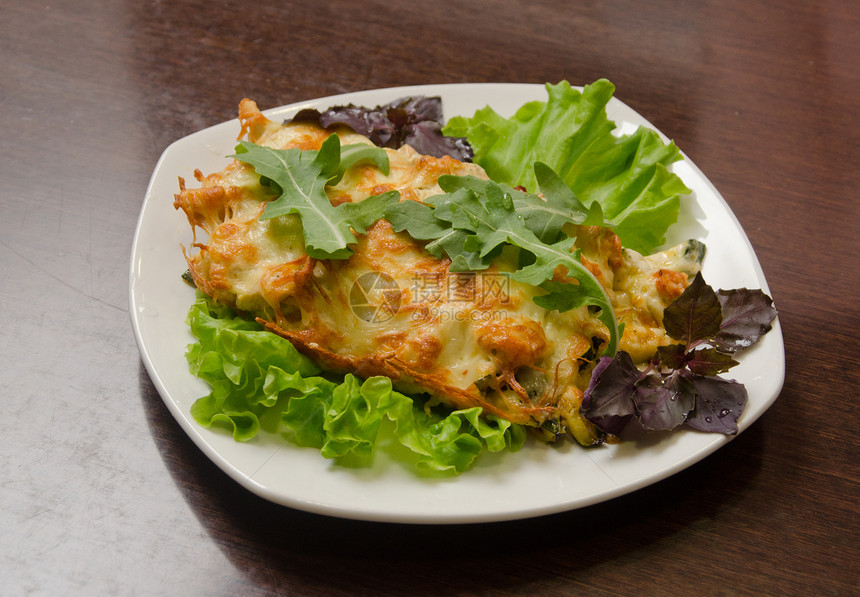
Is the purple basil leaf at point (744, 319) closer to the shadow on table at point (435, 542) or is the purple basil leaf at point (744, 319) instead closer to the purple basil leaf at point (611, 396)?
the purple basil leaf at point (611, 396)

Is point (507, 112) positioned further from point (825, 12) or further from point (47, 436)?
point (825, 12)

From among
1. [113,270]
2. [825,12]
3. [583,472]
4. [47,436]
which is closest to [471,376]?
[583,472]

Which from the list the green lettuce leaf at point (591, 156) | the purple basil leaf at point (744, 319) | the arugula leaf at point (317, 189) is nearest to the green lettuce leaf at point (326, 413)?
the arugula leaf at point (317, 189)

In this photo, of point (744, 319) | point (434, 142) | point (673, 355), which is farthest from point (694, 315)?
point (434, 142)

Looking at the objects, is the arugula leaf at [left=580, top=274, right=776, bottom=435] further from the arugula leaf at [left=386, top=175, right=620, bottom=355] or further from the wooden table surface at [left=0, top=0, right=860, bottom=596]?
the wooden table surface at [left=0, top=0, right=860, bottom=596]

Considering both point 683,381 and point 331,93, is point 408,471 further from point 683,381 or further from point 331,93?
point 331,93

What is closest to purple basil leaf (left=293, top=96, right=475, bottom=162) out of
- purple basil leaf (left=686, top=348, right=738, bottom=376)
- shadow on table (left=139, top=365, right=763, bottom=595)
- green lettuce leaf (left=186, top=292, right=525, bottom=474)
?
A: green lettuce leaf (left=186, top=292, right=525, bottom=474)
